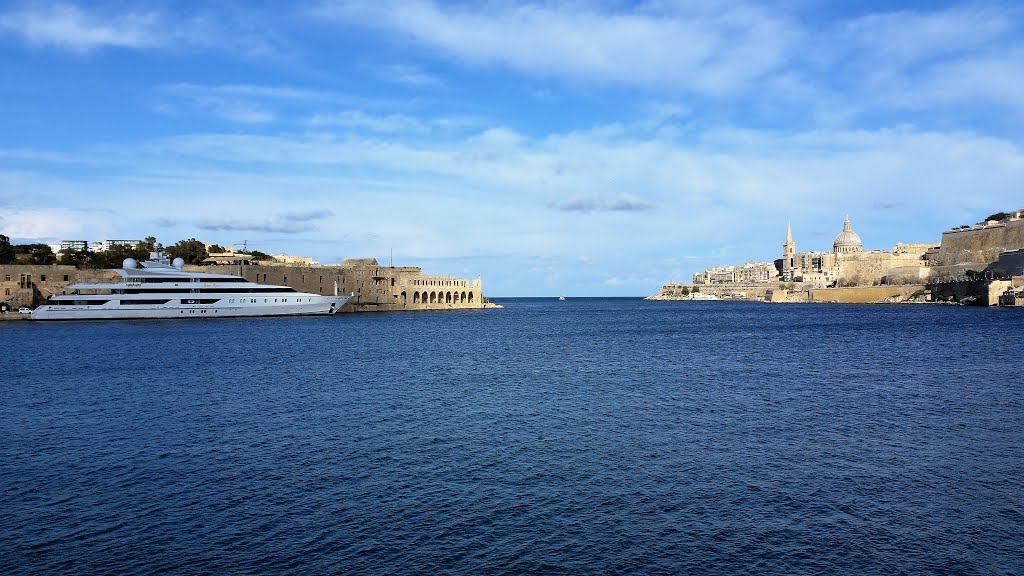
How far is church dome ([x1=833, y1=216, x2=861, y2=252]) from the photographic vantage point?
600 ft

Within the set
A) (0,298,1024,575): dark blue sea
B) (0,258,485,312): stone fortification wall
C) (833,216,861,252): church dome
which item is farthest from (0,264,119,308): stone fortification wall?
(833,216,861,252): church dome

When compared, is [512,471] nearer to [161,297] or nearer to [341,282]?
[161,297]

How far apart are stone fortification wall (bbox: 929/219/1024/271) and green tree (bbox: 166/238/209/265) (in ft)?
389

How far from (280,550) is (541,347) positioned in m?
37.0

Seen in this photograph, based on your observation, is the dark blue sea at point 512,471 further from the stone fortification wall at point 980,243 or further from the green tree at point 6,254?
the stone fortification wall at point 980,243

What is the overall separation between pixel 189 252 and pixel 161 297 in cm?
2824

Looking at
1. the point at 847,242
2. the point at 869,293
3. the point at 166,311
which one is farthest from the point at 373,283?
the point at 847,242

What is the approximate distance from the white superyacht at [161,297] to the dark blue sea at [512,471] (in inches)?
1718

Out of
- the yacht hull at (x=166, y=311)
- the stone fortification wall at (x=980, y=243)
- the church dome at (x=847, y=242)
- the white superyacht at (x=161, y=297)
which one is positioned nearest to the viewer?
the yacht hull at (x=166, y=311)

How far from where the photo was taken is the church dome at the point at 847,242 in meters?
183

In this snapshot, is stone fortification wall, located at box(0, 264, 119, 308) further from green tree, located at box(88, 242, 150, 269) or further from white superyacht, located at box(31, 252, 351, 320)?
green tree, located at box(88, 242, 150, 269)

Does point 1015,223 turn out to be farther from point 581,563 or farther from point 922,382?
point 581,563

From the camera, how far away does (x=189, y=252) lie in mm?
100062

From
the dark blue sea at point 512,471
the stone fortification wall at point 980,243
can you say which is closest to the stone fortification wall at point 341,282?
the dark blue sea at point 512,471
